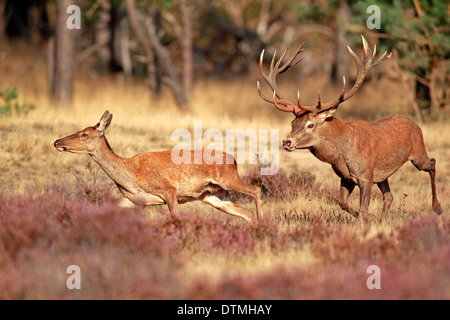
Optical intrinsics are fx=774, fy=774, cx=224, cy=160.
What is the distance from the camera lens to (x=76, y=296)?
6.08m

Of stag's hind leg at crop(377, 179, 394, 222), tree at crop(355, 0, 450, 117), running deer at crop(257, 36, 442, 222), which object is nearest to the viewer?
running deer at crop(257, 36, 442, 222)

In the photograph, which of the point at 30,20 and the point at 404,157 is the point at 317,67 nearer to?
the point at 30,20

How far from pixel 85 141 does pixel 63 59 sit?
9576 millimetres

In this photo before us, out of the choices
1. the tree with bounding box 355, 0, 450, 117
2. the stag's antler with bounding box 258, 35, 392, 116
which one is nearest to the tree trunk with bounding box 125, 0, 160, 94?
the tree with bounding box 355, 0, 450, 117

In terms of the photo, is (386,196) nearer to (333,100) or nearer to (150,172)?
(333,100)

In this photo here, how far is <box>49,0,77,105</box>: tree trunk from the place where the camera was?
56.5 ft

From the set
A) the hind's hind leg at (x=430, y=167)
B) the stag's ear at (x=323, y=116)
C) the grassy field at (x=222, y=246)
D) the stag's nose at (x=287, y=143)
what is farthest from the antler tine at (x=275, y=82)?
the hind's hind leg at (x=430, y=167)

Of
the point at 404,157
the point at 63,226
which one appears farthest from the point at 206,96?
the point at 63,226

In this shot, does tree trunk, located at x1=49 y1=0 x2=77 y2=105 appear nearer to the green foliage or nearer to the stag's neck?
the green foliage

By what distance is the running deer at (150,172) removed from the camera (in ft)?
27.7

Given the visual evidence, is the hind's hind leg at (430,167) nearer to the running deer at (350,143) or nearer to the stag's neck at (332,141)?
the running deer at (350,143)

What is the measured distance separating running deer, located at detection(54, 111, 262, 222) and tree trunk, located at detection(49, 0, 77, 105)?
9215mm

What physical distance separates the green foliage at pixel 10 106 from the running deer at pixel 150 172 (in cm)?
653

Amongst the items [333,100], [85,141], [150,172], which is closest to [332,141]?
[333,100]
